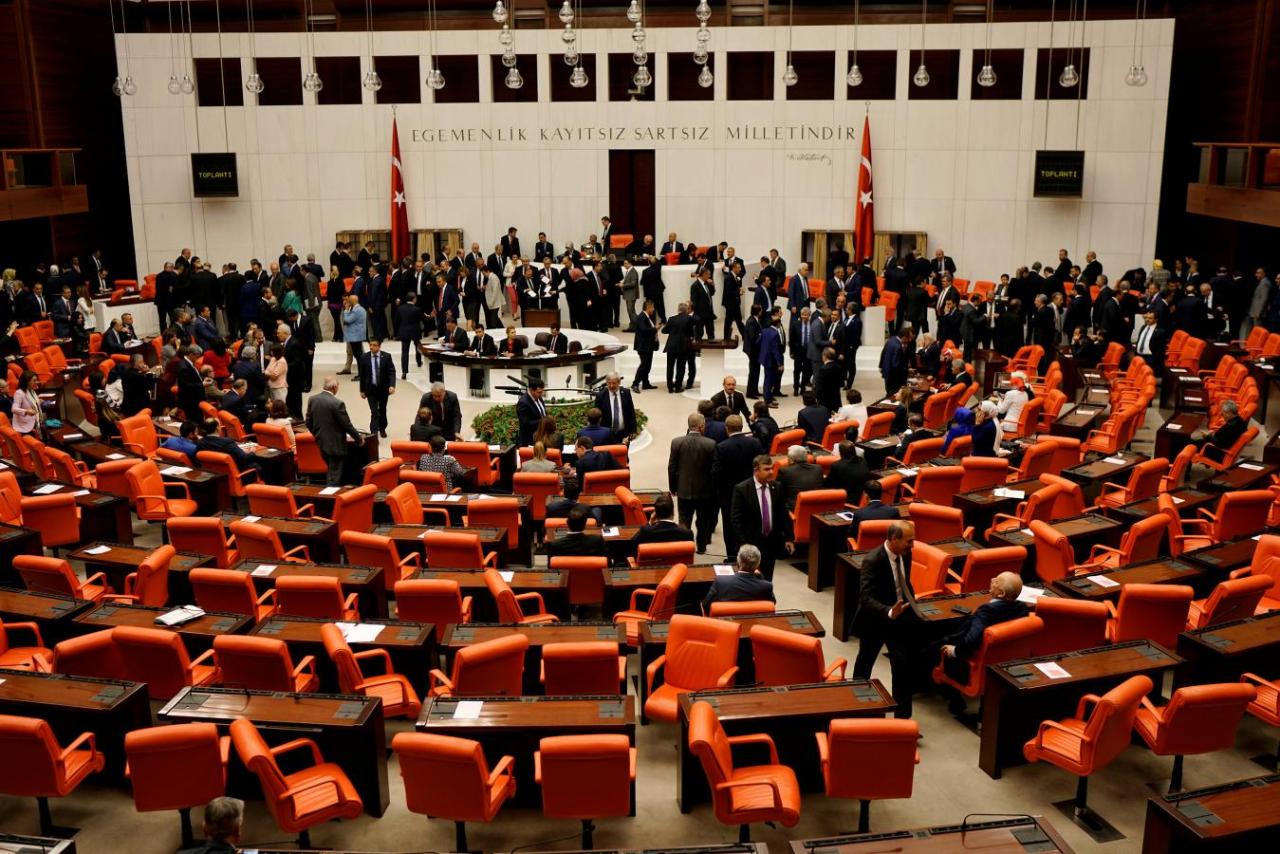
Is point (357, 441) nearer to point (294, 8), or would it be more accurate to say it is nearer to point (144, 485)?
point (144, 485)

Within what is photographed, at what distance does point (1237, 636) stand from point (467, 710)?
15.6ft

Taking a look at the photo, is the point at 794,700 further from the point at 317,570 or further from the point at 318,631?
the point at 317,570

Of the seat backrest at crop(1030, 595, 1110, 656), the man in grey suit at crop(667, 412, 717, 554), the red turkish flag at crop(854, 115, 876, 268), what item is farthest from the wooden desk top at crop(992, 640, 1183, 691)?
the red turkish flag at crop(854, 115, 876, 268)

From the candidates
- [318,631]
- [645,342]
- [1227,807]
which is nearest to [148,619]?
[318,631]

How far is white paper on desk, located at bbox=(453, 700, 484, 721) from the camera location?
19.4 feet

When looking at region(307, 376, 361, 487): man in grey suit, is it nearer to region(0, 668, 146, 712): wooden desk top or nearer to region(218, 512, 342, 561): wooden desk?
region(218, 512, 342, 561): wooden desk

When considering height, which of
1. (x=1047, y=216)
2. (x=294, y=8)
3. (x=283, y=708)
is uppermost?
(x=294, y=8)

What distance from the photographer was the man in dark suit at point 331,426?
39.5 ft

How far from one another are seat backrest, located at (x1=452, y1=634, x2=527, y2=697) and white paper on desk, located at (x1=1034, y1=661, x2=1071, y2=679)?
9.75 feet

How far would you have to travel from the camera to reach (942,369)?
1616 cm

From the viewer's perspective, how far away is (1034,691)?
6.42m

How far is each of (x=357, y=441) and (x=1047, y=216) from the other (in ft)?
52.1

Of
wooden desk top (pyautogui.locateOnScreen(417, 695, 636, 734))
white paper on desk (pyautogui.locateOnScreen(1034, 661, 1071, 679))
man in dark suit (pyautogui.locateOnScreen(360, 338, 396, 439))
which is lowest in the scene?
wooden desk top (pyautogui.locateOnScreen(417, 695, 636, 734))

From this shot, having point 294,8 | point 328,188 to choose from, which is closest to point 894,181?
point 328,188
